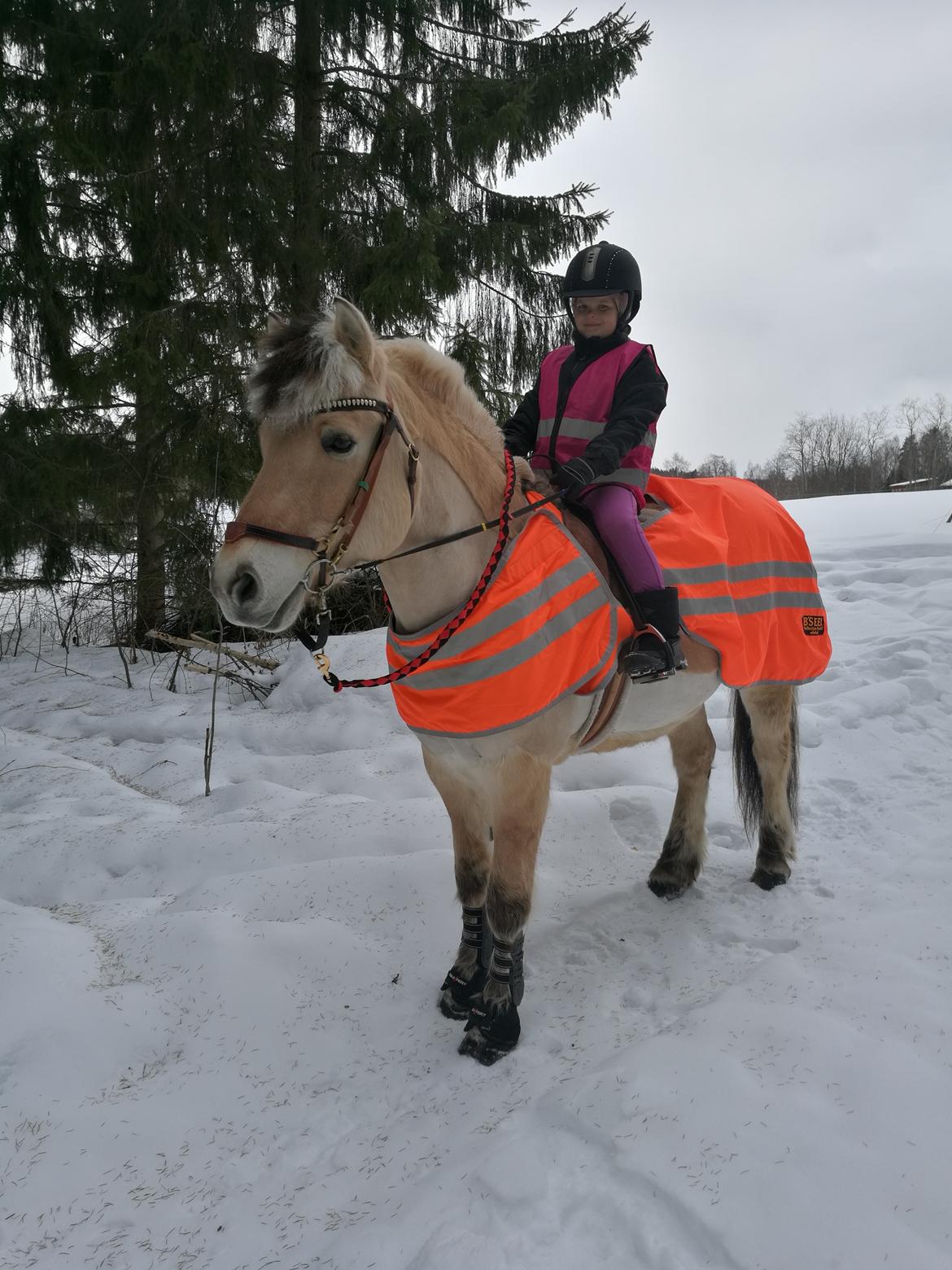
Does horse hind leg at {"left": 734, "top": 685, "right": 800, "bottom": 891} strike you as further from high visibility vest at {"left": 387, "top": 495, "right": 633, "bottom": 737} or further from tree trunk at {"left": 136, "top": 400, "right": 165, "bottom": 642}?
tree trunk at {"left": 136, "top": 400, "right": 165, "bottom": 642}

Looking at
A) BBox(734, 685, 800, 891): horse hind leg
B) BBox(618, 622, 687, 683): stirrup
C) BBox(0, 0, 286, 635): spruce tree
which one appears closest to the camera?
BBox(618, 622, 687, 683): stirrup

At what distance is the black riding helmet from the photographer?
2791mm

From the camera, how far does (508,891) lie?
2400 millimetres

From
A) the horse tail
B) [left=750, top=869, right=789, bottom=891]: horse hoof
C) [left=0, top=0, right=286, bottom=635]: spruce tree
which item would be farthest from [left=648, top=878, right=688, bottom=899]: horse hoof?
[left=0, top=0, right=286, bottom=635]: spruce tree

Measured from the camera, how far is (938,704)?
4.77 m

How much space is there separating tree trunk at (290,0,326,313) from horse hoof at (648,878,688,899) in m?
5.52

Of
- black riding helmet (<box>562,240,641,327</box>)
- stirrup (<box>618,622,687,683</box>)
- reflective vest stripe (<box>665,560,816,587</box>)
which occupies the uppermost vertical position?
black riding helmet (<box>562,240,641,327</box>)

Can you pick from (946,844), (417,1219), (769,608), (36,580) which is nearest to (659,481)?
(769,608)

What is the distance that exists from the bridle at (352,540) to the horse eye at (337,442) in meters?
0.06

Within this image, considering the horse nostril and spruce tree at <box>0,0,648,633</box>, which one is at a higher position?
spruce tree at <box>0,0,648,633</box>

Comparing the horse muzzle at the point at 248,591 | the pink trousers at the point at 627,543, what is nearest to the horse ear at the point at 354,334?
the horse muzzle at the point at 248,591

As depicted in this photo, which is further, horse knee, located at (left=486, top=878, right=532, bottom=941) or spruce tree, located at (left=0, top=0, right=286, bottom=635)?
spruce tree, located at (left=0, top=0, right=286, bottom=635)

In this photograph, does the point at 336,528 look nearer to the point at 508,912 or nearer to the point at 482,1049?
the point at 508,912

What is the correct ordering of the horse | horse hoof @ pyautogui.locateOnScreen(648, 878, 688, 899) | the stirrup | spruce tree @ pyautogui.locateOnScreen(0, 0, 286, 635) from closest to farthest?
1. the horse
2. the stirrup
3. horse hoof @ pyautogui.locateOnScreen(648, 878, 688, 899)
4. spruce tree @ pyautogui.locateOnScreen(0, 0, 286, 635)
